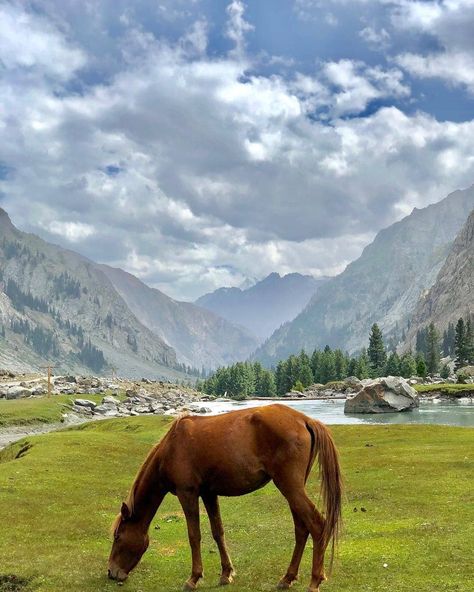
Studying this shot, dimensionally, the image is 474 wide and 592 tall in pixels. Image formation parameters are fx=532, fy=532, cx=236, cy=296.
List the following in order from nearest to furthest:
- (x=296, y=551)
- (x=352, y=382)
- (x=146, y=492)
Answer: (x=296, y=551)
(x=146, y=492)
(x=352, y=382)

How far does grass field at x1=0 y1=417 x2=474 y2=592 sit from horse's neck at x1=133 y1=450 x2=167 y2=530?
1756 millimetres

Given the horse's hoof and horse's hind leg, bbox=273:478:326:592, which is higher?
horse's hind leg, bbox=273:478:326:592

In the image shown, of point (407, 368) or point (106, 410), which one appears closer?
point (106, 410)

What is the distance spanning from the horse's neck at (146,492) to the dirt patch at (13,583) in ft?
11.2

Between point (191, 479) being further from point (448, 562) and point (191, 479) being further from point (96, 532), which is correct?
point (96, 532)

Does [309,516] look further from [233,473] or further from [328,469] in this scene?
[233,473]

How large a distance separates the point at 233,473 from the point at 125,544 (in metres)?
3.55

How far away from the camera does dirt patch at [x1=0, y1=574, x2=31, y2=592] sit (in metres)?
13.2

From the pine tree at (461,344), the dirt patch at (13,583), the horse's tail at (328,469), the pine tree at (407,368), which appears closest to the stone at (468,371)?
the pine tree at (461,344)

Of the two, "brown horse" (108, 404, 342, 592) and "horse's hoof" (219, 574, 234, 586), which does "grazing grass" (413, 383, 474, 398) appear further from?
"brown horse" (108, 404, 342, 592)

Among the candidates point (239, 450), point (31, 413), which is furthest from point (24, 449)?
point (31, 413)

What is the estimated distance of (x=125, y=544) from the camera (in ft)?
43.4

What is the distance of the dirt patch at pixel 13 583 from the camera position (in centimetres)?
1323

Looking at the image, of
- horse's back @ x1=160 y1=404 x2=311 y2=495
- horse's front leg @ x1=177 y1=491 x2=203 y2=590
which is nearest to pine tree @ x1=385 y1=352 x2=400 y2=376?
horse's front leg @ x1=177 y1=491 x2=203 y2=590
